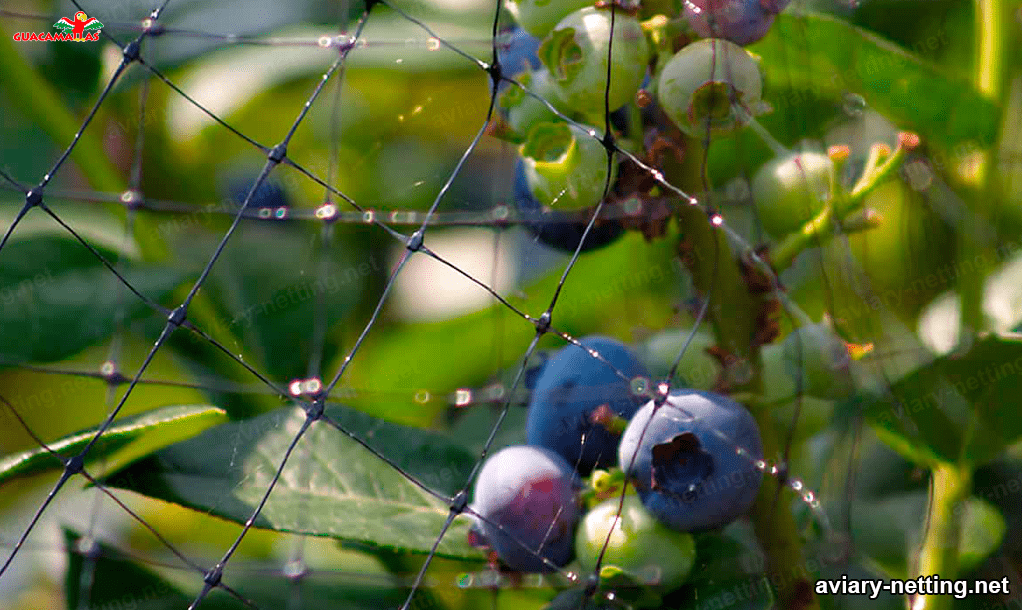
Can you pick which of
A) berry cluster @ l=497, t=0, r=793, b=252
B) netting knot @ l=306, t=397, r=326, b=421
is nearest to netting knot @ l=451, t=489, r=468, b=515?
netting knot @ l=306, t=397, r=326, b=421

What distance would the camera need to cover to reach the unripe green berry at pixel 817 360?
0.81 meters

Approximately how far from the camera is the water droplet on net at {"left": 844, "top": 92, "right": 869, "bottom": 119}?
1.00m

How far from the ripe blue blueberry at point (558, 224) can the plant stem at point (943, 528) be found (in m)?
0.35

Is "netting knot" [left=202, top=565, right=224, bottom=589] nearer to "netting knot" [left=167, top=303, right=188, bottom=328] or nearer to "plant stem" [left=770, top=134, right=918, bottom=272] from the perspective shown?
"netting knot" [left=167, top=303, right=188, bottom=328]

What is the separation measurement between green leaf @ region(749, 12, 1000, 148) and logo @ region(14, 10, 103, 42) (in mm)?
631

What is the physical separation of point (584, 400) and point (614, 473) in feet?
0.20

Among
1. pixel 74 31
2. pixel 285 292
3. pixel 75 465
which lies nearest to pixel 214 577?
pixel 75 465

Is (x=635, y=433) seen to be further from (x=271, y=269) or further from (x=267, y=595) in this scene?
(x=271, y=269)

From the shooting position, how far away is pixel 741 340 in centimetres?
79

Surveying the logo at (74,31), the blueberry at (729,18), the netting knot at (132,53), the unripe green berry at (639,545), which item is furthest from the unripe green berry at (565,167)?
the logo at (74,31)

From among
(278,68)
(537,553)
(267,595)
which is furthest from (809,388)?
(278,68)

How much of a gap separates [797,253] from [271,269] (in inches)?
30.0

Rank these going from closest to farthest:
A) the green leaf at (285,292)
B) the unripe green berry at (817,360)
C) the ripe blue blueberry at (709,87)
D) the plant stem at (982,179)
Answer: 1. the ripe blue blueberry at (709,87)
2. the unripe green berry at (817,360)
3. the plant stem at (982,179)
4. the green leaf at (285,292)

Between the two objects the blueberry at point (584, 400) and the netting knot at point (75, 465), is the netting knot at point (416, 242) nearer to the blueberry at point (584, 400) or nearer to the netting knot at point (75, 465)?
the blueberry at point (584, 400)
